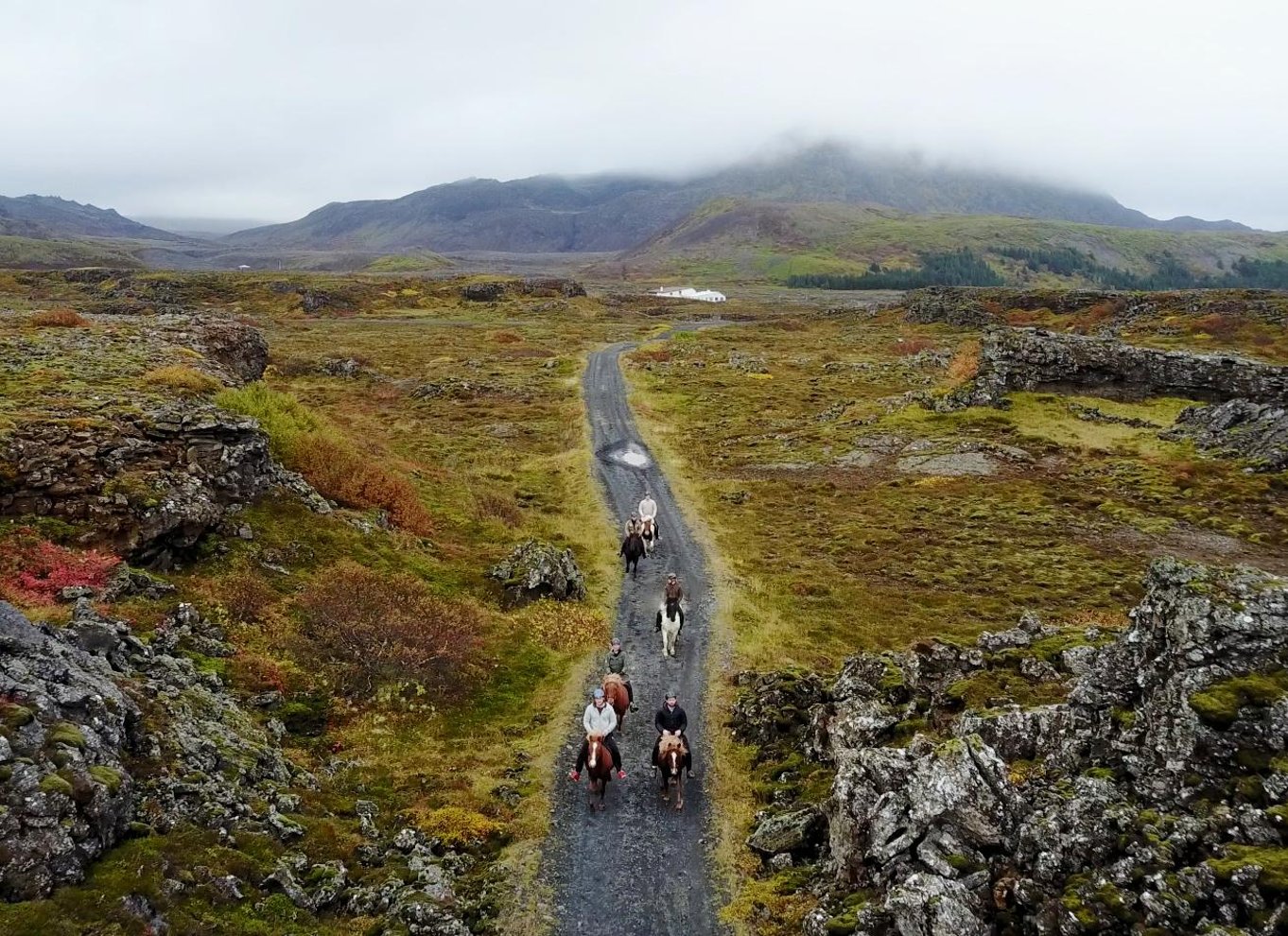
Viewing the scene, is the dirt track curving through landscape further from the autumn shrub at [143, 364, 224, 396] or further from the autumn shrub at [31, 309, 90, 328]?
the autumn shrub at [31, 309, 90, 328]

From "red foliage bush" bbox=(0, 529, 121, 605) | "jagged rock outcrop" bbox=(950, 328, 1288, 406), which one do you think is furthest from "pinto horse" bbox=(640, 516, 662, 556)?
"jagged rock outcrop" bbox=(950, 328, 1288, 406)

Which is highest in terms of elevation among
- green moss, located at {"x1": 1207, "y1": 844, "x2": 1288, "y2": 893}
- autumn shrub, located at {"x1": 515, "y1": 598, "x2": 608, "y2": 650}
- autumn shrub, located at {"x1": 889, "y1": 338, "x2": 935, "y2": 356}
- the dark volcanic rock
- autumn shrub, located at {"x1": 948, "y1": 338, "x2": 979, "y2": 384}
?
the dark volcanic rock

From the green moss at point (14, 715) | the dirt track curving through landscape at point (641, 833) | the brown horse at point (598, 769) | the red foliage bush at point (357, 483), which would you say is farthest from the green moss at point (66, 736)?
the red foliage bush at point (357, 483)

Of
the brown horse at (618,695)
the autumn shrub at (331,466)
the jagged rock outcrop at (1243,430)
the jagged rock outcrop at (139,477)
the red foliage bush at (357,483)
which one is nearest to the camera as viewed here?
the brown horse at (618,695)

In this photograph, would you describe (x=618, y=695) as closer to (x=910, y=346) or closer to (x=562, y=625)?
(x=562, y=625)

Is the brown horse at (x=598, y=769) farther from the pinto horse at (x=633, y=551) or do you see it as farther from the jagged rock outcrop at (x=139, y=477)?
the pinto horse at (x=633, y=551)

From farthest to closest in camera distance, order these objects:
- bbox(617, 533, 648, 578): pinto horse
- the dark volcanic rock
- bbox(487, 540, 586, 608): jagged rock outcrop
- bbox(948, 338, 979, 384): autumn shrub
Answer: the dark volcanic rock
bbox(948, 338, 979, 384): autumn shrub
bbox(617, 533, 648, 578): pinto horse
bbox(487, 540, 586, 608): jagged rock outcrop

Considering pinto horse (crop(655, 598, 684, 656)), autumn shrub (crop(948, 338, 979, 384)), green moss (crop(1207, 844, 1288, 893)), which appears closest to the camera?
green moss (crop(1207, 844, 1288, 893))
